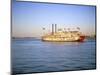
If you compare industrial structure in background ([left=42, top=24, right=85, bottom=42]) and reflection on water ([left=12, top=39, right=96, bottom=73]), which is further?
industrial structure in background ([left=42, top=24, right=85, bottom=42])

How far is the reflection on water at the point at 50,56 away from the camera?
2463mm

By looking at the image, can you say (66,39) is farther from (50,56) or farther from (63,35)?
(50,56)

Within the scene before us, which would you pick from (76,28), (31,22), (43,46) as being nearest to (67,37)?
(76,28)

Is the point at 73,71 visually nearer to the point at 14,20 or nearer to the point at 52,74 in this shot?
the point at 52,74

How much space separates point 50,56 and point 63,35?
314mm

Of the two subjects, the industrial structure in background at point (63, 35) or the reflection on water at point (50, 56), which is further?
the industrial structure in background at point (63, 35)

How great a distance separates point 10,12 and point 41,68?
2.51 feet

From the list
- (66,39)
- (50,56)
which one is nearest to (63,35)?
(66,39)

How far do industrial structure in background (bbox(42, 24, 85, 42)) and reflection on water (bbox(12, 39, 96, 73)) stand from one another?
0.16 feet

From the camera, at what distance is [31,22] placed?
2.53 m

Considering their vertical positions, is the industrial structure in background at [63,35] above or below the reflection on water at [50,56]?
above

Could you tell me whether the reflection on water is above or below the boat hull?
below

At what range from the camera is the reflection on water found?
97.0 inches

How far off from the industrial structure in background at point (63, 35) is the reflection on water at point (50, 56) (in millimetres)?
50
